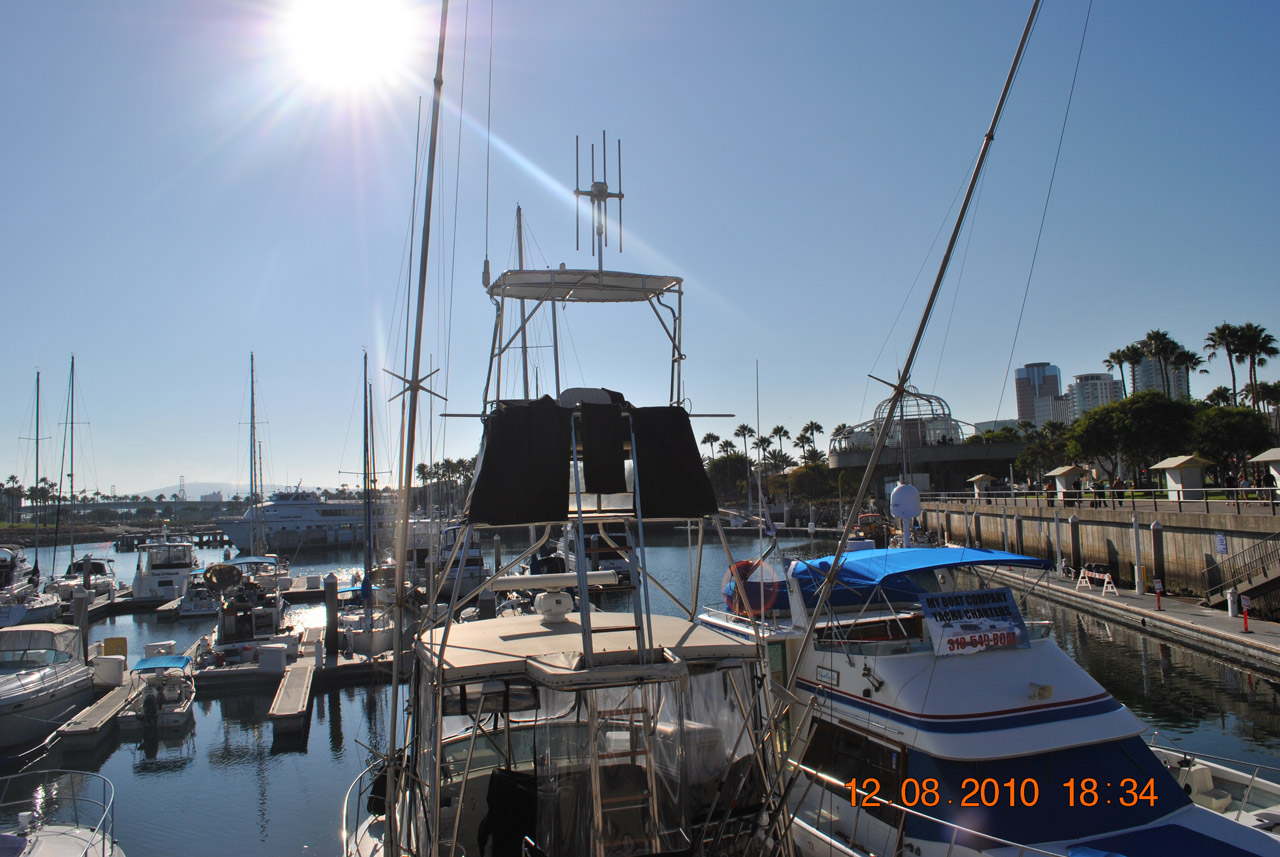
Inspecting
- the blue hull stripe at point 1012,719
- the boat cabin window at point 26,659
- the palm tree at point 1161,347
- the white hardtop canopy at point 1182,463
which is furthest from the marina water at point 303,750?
the palm tree at point 1161,347

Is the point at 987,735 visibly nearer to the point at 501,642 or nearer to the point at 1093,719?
the point at 1093,719

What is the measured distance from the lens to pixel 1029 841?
8562mm

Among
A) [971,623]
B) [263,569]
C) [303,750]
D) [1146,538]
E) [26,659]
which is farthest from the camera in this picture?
[263,569]

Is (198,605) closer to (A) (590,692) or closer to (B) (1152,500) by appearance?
(A) (590,692)

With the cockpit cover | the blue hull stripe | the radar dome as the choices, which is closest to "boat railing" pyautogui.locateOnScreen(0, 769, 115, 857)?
the cockpit cover

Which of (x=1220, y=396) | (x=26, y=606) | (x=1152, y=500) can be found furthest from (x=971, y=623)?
(x=1220, y=396)

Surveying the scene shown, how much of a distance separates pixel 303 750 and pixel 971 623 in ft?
61.4

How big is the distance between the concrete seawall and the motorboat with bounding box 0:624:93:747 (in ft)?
125

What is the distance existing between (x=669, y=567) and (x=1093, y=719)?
49.9 meters

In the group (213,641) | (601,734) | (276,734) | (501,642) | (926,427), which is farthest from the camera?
(926,427)

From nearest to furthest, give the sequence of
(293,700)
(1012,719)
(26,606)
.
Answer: (1012,719), (293,700), (26,606)

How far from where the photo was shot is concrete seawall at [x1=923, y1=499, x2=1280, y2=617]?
1134 inches

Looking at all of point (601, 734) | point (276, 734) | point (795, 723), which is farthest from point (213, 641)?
point (601, 734)

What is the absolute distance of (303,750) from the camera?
69.2 feet
